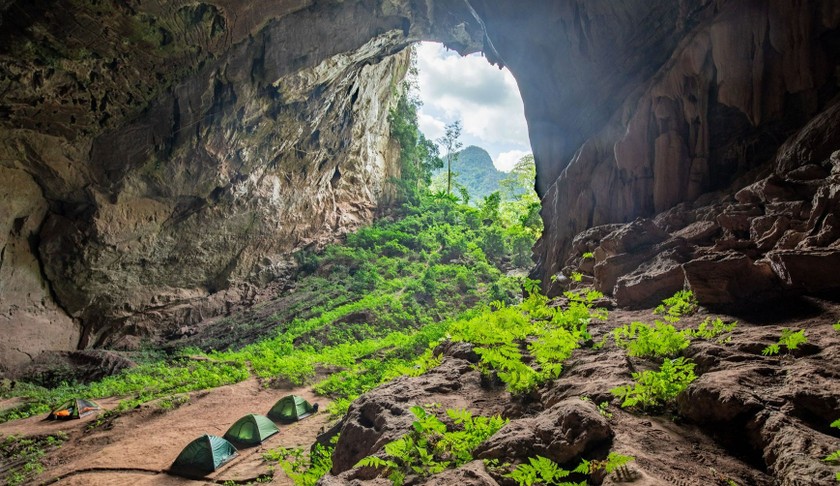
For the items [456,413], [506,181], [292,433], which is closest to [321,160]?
[292,433]

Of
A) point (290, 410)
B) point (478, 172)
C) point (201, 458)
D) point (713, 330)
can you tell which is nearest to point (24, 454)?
point (201, 458)

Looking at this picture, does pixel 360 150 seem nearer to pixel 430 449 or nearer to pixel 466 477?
pixel 430 449

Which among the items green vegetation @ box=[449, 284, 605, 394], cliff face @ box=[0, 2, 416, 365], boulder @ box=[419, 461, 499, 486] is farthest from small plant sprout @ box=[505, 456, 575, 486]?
cliff face @ box=[0, 2, 416, 365]

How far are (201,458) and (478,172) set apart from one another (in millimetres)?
88311

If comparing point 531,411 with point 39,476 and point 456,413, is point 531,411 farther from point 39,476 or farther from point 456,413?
point 39,476

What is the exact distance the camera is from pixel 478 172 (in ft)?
304

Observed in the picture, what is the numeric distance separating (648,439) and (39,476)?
1048 centimetres

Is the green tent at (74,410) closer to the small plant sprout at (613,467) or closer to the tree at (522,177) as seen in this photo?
the small plant sprout at (613,467)

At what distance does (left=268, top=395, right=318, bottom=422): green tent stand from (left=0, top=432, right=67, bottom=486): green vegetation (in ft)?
14.3

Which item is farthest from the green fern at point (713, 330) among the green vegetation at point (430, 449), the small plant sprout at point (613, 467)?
the small plant sprout at point (613, 467)

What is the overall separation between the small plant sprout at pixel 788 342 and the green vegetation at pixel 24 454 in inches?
450

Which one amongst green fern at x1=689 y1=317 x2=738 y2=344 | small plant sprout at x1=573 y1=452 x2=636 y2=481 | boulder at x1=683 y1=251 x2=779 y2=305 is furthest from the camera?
boulder at x1=683 y1=251 x2=779 y2=305

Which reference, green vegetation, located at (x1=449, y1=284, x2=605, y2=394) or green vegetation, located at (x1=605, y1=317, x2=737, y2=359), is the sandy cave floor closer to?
green vegetation, located at (x1=449, y1=284, x2=605, y2=394)

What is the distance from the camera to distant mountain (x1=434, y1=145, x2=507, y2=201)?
87.8 meters
